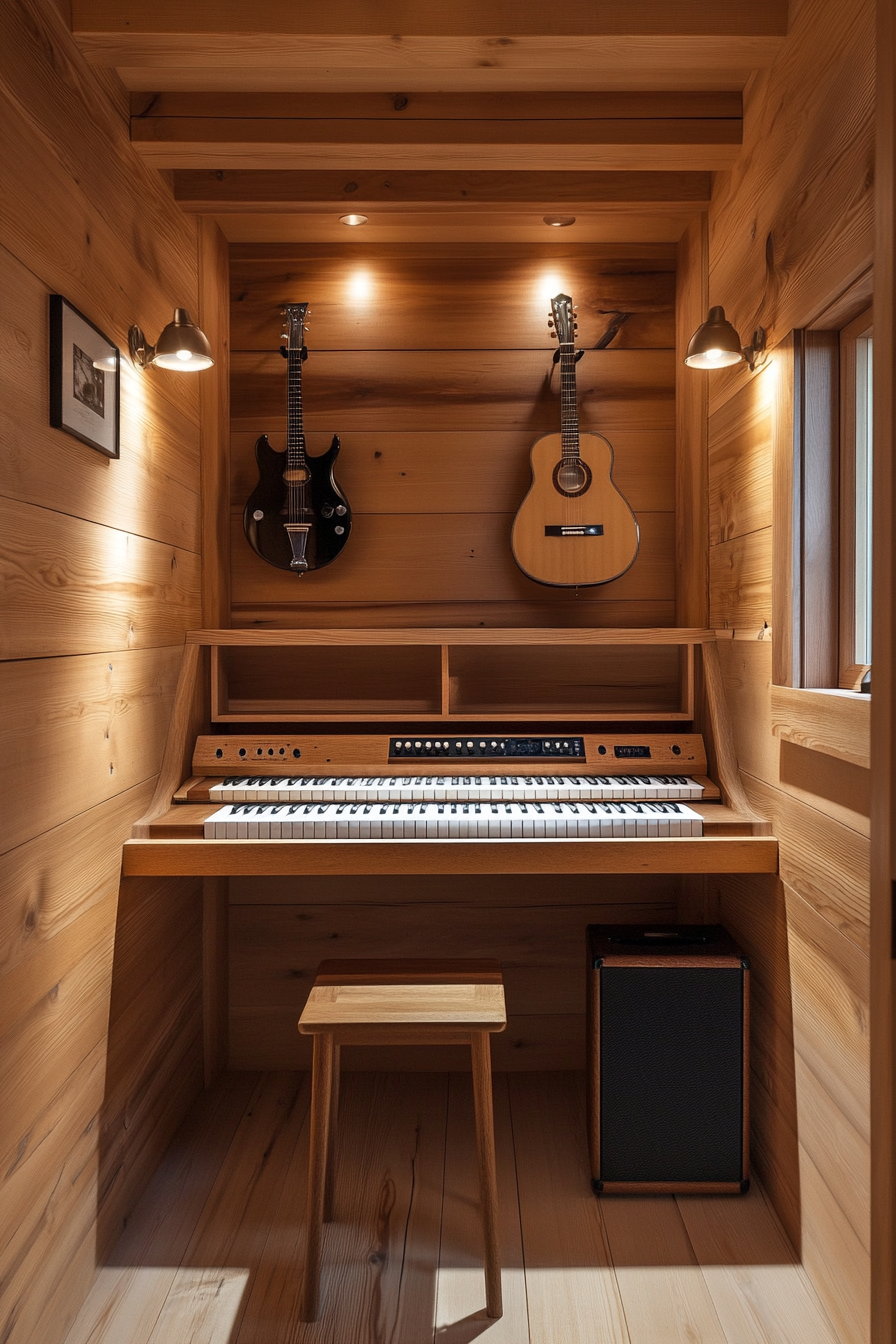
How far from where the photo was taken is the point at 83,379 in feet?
5.44

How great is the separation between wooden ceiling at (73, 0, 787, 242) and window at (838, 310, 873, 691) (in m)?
0.66

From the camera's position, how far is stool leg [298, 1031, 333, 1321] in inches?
63.5

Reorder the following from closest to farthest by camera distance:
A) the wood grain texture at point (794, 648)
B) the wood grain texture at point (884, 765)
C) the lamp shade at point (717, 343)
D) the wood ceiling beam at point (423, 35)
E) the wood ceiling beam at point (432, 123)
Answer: the wood grain texture at point (884, 765), the wood grain texture at point (794, 648), the wood ceiling beam at point (423, 35), the lamp shade at point (717, 343), the wood ceiling beam at point (432, 123)

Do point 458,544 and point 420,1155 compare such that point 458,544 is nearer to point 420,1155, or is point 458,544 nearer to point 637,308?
point 637,308

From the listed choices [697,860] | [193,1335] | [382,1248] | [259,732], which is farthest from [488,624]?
[193,1335]

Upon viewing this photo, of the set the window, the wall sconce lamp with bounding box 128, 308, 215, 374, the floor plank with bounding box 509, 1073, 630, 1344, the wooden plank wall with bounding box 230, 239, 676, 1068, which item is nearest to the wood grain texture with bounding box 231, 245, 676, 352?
the wooden plank wall with bounding box 230, 239, 676, 1068

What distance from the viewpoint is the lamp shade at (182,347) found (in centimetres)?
190

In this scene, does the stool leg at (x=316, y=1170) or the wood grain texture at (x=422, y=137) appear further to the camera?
the wood grain texture at (x=422, y=137)

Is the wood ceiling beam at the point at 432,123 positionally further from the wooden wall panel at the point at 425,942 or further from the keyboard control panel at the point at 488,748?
the wooden wall panel at the point at 425,942

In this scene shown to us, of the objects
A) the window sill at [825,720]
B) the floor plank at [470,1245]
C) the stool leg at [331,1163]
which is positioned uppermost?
the window sill at [825,720]

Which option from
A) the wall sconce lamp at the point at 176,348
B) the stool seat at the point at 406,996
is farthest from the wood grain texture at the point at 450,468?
the stool seat at the point at 406,996

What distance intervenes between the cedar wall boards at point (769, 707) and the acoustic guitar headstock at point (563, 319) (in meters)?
0.36

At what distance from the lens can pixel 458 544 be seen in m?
2.61

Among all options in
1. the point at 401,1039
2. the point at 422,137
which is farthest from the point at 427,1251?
the point at 422,137
